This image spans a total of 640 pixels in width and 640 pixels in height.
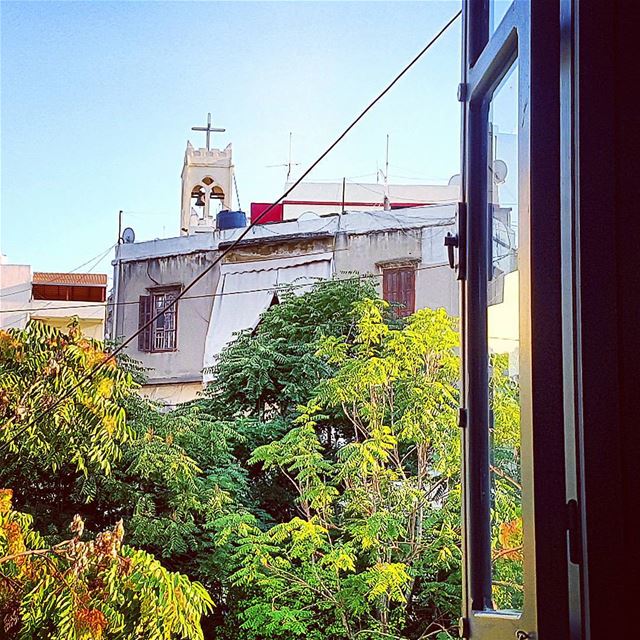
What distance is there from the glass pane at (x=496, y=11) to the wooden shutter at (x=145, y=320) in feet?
10.2

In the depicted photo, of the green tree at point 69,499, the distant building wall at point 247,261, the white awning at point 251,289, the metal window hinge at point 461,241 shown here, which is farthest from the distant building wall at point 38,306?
the metal window hinge at point 461,241

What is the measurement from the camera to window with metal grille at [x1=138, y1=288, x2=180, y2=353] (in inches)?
160

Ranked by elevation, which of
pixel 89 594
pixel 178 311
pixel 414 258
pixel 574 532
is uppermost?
pixel 414 258

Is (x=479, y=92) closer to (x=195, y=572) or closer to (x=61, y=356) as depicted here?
(x=61, y=356)

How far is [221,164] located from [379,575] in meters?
1.92

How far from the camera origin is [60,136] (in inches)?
155

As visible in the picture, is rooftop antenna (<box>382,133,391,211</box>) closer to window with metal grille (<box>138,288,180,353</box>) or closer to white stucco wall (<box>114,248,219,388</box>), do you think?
white stucco wall (<box>114,248,219,388</box>)

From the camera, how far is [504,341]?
3.09ft

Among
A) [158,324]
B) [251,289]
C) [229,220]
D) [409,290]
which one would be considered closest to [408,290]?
[409,290]

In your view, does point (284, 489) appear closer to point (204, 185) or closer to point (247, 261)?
point (247, 261)

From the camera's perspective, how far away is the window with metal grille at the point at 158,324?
4059mm

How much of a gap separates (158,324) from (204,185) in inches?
26.2

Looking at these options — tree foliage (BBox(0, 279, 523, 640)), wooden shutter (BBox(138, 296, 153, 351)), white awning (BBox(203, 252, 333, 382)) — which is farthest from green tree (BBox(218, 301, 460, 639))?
wooden shutter (BBox(138, 296, 153, 351))

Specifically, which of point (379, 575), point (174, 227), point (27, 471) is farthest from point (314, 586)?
point (174, 227)
